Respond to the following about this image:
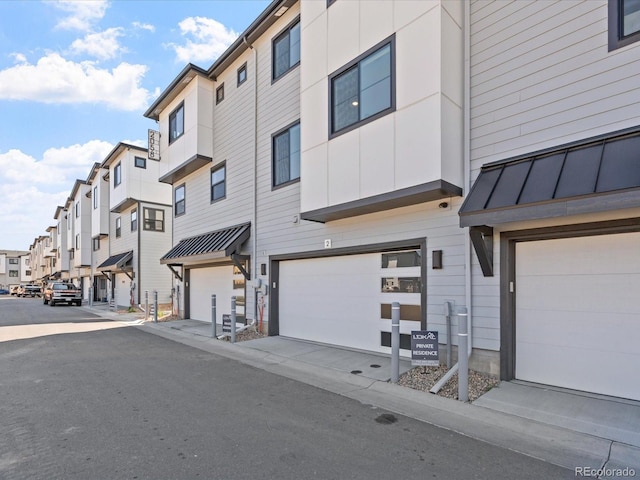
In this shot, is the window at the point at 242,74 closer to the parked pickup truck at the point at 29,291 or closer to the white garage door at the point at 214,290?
the white garage door at the point at 214,290

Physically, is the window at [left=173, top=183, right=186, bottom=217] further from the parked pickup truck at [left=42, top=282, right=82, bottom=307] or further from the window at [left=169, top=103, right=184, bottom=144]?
the parked pickup truck at [left=42, top=282, right=82, bottom=307]

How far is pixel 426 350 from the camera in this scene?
6070 mm

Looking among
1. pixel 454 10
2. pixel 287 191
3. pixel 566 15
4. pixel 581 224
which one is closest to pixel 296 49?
pixel 287 191

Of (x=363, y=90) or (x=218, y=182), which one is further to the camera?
(x=218, y=182)

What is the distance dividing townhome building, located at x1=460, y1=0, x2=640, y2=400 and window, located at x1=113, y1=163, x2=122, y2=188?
73.6 feet

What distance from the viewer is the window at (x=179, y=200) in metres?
16.0

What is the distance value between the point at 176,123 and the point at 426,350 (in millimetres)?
13697

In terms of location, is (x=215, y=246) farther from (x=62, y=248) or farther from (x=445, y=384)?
(x=62, y=248)

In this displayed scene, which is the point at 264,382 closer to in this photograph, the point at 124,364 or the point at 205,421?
the point at 205,421

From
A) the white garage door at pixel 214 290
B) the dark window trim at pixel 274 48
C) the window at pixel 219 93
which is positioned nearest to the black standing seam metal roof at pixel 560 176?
the dark window trim at pixel 274 48

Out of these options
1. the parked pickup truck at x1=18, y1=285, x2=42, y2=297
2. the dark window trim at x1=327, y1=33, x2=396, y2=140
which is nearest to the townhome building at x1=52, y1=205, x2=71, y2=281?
the parked pickup truck at x1=18, y1=285, x2=42, y2=297

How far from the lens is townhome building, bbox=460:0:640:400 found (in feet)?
16.2

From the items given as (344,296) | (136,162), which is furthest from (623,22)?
(136,162)

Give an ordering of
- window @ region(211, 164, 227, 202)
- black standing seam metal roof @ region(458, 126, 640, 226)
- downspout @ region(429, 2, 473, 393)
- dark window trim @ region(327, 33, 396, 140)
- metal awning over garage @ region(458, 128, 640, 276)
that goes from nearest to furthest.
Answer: metal awning over garage @ region(458, 128, 640, 276) → black standing seam metal roof @ region(458, 126, 640, 226) → downspout @ region(429, 2, 473, 393) → dark window trim @ region(327, 33, 396, 140) → window @ region(211, 164, 227, 202)
